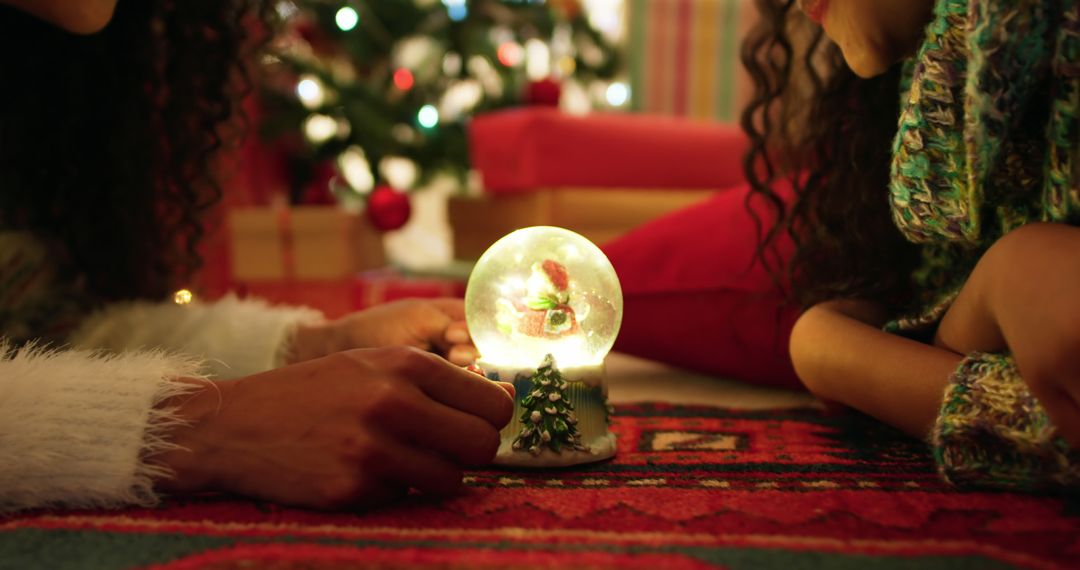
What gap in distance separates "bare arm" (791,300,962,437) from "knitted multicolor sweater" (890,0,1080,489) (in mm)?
62

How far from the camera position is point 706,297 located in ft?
4.54

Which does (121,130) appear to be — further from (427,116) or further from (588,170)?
(427,116)

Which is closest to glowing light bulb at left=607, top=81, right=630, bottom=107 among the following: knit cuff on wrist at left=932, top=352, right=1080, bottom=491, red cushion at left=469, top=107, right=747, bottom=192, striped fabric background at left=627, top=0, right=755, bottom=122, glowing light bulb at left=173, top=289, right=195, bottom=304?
striped fabric background at left=627, top=0, right=755, bottom=122

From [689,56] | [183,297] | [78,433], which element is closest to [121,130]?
[183,297]

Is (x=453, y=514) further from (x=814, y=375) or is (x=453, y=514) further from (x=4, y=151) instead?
(x=4, y=151)

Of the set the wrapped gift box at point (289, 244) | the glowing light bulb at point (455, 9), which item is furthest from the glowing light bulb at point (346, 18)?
the wrapped gift box at point (289, 244)

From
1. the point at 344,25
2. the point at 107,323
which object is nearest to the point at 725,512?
the point at 107,323

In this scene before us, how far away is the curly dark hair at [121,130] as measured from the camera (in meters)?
1.36

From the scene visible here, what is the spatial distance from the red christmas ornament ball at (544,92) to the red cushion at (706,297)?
1957mm

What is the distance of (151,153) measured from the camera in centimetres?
145

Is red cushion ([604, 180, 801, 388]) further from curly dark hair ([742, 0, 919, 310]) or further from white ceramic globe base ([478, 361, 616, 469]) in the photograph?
white ceramic globe base ([478, 361, 616, 469])

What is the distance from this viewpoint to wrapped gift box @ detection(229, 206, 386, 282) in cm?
283

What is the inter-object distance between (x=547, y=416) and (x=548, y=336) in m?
0.10

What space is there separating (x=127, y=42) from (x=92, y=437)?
0.91 m
